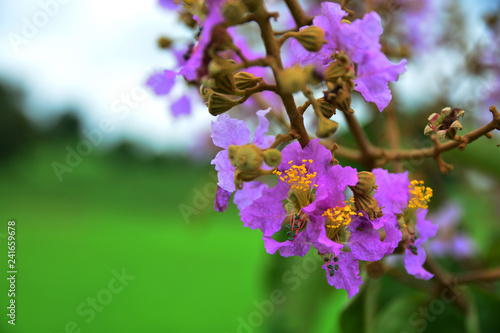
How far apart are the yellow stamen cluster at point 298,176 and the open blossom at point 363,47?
163 mm

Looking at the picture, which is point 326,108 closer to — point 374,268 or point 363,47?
Result: point 363,47

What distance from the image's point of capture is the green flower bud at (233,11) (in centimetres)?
63

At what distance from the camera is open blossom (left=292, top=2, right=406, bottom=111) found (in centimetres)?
73

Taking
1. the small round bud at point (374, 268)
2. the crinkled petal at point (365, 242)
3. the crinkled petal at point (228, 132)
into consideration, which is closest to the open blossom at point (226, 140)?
the crinkled petal at point (228, 132)

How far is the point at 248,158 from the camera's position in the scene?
70 centimetres

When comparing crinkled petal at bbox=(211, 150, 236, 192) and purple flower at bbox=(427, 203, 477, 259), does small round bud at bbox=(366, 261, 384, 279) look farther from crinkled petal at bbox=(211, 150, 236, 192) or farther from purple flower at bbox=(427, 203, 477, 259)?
purple flower at bbox=(427, 203, 477, 259)

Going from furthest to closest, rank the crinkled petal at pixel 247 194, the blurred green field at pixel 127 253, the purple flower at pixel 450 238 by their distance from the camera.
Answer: the blurred green field at pixel 127 253
the purple flower at pixel 450 238
the crinkled petal at pixel 247 194

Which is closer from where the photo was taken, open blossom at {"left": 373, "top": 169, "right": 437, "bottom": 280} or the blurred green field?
open blossom at {"left": 373, "top": 169, "right": 437, "bottom": 280}

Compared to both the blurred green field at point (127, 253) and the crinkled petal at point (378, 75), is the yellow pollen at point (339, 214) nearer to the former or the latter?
the crinkled petal at point (378, 75)

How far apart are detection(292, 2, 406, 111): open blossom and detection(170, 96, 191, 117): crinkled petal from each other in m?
0.52

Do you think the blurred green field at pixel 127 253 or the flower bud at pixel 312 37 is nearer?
the flower bud at pixel 312 37

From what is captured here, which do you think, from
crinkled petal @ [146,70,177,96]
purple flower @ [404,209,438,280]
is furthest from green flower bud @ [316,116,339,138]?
crinkled petal @ [146,70,177,96]

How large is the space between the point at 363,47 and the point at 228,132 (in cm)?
27

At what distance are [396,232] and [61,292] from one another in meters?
5.01
